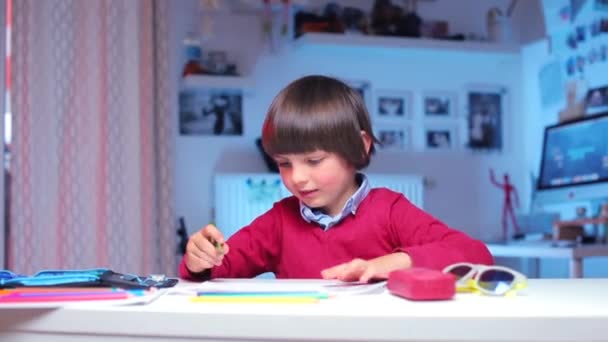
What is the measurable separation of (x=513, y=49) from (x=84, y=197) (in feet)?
7.26

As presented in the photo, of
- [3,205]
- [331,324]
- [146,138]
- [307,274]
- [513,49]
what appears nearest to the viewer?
[331,324]

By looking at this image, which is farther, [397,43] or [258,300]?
Answer: [397,43]

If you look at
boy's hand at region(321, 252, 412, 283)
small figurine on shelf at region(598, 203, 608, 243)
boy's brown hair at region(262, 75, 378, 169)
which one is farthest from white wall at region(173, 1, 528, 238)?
boy's hand at region(321, 252, 412, 283)

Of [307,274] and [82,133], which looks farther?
[82,133]

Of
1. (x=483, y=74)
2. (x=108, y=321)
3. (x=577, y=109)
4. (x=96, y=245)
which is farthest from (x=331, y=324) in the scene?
(x=483, y=74)

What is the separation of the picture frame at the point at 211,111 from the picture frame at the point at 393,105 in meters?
0.67

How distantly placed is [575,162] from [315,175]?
2.35 m

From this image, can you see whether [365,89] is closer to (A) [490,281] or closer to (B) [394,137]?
(B) [394,137]

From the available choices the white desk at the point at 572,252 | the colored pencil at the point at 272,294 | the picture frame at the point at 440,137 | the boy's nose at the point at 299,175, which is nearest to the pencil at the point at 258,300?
the colored pencil at the point at 272,294

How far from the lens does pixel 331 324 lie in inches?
24.5

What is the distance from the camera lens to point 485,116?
3852 mm

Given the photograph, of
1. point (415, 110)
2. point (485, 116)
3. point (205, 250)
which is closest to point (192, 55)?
point (415, 110)

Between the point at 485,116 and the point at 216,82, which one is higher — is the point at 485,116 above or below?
below

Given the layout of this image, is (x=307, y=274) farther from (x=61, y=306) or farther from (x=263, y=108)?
(x=263, y=108)
